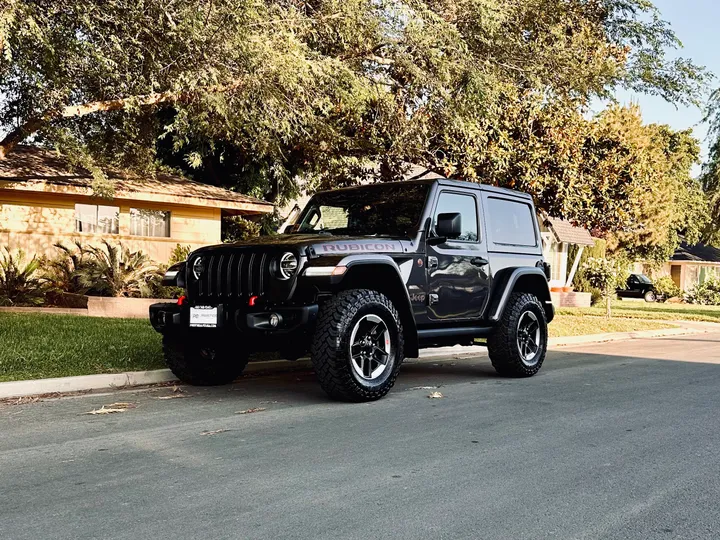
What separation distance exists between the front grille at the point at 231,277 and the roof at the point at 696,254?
1869 inches

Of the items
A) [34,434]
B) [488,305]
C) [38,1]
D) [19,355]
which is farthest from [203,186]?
[34,434]

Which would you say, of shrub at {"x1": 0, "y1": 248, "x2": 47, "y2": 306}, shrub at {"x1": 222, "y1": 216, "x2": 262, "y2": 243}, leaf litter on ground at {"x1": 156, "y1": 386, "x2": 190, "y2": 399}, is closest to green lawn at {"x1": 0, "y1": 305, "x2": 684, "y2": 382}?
leaf litter on ground at {"x1": 156, "y1": 386, "x2": 190, "y2": 399}

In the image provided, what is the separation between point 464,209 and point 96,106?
287 inches

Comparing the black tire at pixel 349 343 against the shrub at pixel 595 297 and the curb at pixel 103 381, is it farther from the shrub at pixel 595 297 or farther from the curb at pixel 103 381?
the shrub at pixel 595 297

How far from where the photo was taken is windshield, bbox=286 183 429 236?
27.4 ft

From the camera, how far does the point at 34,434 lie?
6008 mm

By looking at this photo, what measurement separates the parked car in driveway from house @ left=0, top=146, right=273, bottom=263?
1065 inches

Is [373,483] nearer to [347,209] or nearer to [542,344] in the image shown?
[347,209]

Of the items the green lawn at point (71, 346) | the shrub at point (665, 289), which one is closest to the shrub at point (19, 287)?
the green lawn at point (71, 346)

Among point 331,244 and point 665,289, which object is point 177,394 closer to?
point 331,244

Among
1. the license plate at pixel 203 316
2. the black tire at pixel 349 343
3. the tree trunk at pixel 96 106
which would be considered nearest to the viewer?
the black tire at pixel 349 343

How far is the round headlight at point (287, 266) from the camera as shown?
714cm

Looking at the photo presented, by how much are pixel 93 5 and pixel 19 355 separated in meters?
5.04

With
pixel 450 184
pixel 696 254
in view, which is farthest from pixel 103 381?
pixel 696 254
